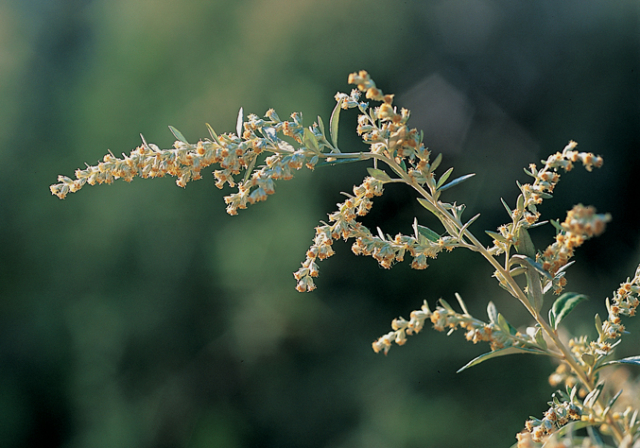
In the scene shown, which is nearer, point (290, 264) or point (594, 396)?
point (594, 396)

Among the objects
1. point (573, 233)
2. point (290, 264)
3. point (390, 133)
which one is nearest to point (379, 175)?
point (390, 133)

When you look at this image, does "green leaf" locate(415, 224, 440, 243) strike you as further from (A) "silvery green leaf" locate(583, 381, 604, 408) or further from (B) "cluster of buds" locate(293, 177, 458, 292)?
(A) "silvery green leaf" locate(583, 381, 604, 408)

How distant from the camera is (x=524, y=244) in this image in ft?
1.20

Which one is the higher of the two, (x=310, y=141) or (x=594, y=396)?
(x=310, y=141)

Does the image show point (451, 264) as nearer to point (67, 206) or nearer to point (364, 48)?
point (364, 48)

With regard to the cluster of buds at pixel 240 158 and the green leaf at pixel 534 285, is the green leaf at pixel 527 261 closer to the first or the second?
the green leaf at pixel 534 285

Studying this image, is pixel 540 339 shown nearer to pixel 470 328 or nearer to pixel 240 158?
pixel 470 328

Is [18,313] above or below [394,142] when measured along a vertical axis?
above

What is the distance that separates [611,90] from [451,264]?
2.65 feet

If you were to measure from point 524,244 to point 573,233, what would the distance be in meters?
0.09

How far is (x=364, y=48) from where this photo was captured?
169 centimetres

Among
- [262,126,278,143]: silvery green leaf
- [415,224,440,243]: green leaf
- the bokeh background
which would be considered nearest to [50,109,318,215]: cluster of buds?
[262,126,278,143]: silvery green leaf

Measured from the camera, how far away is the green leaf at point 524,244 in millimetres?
364

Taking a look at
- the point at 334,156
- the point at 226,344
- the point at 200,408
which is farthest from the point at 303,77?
the point at 334,156
